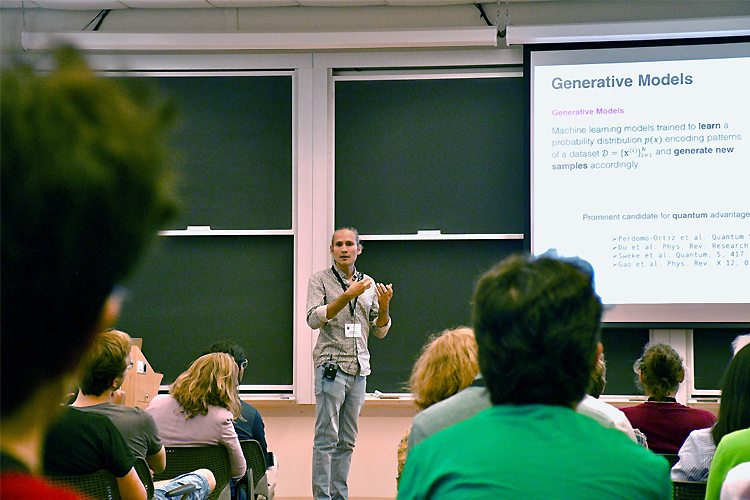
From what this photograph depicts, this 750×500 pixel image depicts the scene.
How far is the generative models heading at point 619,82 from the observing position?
4340 mm

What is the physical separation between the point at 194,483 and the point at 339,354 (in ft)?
5.12

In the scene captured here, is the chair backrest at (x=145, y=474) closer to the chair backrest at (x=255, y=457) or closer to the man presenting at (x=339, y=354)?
the chair backrest at (x=255, y=457)

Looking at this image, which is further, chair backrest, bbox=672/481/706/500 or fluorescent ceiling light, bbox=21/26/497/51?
fluorescent ceiling light, bbox=21/26/497/51

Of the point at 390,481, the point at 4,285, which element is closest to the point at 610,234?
the point at 390,481

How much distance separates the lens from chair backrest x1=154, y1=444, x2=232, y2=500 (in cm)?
267

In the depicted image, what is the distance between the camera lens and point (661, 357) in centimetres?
287

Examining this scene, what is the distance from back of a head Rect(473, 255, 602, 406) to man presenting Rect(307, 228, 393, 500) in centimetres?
269

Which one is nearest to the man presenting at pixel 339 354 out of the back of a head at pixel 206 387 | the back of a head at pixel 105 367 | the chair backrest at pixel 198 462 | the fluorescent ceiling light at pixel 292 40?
the back of a head at pixel 206 387

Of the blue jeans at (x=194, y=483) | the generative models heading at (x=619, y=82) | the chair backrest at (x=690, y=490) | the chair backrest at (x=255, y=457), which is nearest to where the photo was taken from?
the chair backrest at (x=690, y=490)

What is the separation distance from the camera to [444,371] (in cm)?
188

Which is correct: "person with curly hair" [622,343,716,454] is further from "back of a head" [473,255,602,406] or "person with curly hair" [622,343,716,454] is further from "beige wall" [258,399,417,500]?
"beige wall" [258,399,417,500]

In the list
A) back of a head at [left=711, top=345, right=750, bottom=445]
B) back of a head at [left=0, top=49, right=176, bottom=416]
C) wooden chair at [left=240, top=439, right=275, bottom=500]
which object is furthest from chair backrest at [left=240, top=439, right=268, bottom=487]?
back of a head at [left=0, top=49, right=176, bottom=416]

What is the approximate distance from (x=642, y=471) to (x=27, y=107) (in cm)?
88

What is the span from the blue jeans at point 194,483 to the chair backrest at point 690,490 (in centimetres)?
161
